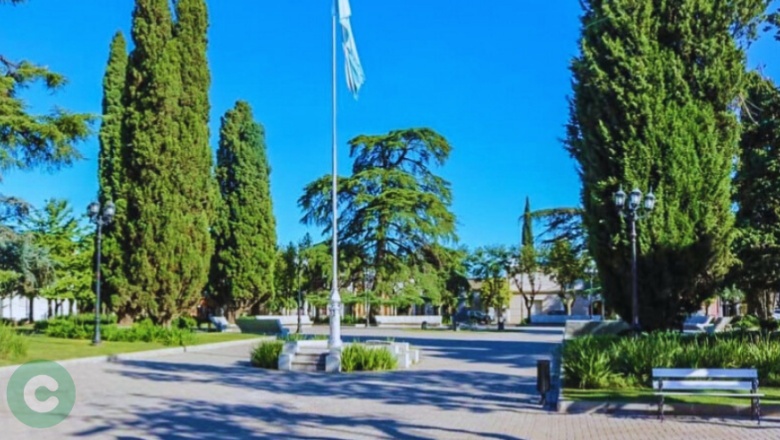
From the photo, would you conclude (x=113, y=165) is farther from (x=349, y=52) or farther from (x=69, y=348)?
(x=349, y=52)

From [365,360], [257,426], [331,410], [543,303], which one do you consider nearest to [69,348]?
[365,360]

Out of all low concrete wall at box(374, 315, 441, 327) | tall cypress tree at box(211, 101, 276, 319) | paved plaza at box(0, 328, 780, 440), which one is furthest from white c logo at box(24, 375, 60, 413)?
low concrete wall at box(374, 315, 441, 327)

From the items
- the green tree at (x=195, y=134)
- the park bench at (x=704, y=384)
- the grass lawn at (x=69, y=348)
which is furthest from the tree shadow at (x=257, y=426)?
the green tree at (x=195, y=134)

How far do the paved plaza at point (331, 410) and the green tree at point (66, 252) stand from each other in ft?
64.8

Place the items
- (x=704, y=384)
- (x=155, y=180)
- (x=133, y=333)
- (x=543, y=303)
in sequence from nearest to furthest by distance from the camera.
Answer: (x=704, y=384) → (x=133, y=333) → (x=155, y=180) → (x=543, y=303)

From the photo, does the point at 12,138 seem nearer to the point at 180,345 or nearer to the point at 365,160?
the point at 180,345

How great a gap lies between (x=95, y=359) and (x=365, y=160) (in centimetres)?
2928

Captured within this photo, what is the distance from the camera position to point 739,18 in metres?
19.5

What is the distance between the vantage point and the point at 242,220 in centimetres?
4469

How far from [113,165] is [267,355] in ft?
53.5

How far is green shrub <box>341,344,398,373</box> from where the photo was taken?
1709cm

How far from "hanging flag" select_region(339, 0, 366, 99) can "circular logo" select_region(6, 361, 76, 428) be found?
9.80 meters

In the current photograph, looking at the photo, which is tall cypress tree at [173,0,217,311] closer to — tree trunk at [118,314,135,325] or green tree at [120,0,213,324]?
green tree at [120,0,213,324]

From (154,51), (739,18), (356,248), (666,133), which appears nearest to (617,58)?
(666,133)
